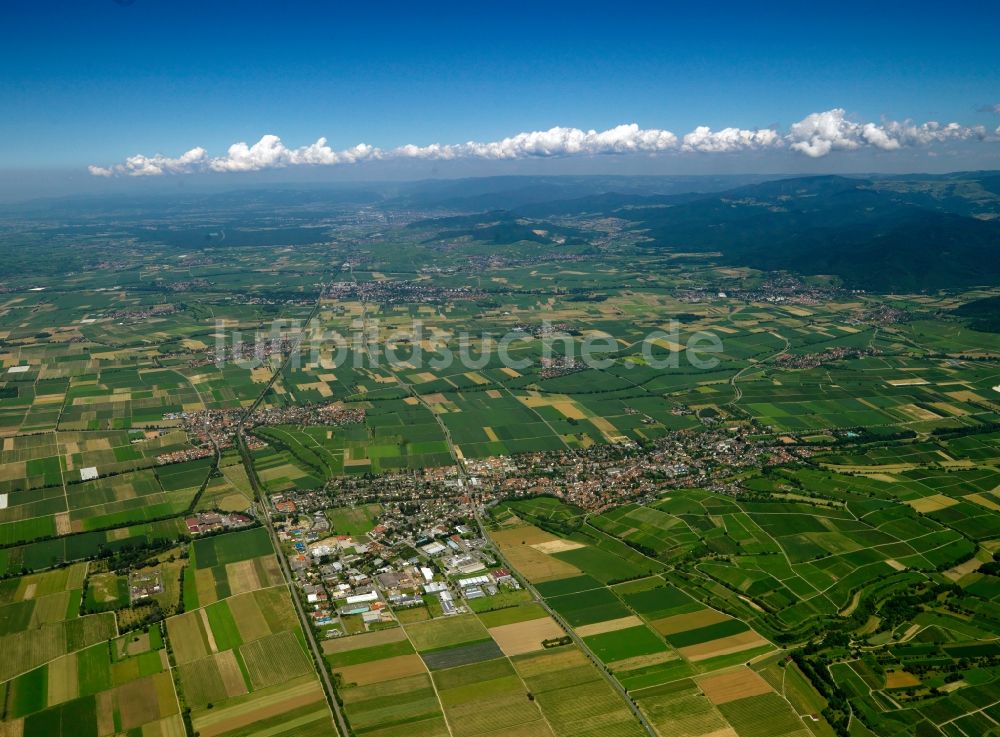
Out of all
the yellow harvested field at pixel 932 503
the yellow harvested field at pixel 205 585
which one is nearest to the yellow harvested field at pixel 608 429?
the yellow harvested field at pixel 932 503

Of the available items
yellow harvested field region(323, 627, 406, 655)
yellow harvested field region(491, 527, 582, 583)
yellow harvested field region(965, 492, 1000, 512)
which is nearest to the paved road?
yellow harvested field region(323, 627, 406, 655)

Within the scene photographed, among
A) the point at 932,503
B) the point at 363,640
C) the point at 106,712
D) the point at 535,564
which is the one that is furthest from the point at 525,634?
the point at 932,503

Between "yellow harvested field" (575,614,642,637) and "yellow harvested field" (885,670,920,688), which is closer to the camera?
"yellow harvested field" (885,670,920,688)

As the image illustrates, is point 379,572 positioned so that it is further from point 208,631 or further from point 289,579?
point 208,631

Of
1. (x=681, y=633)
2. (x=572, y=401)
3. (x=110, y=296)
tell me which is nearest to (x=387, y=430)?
(x=572, y=401)

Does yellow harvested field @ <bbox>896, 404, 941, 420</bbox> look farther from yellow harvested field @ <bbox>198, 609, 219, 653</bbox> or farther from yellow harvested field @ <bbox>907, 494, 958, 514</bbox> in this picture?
yellow harvested field @ <bbox>198, 609, 219, 653</bbox>
